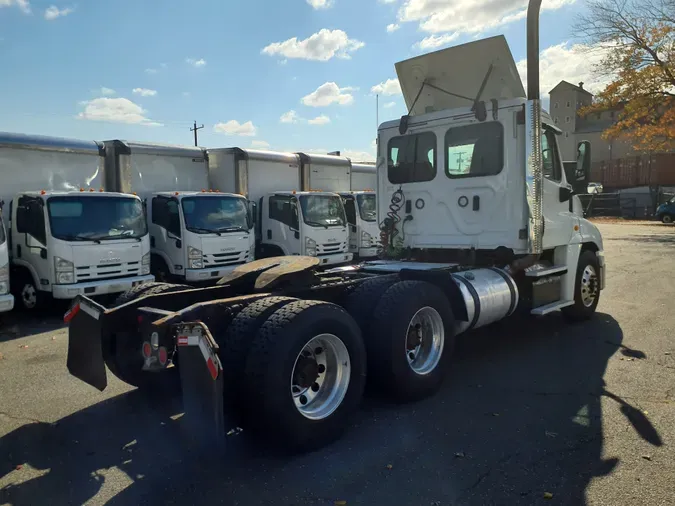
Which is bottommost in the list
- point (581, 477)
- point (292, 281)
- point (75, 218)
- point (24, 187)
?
point (581, 477)

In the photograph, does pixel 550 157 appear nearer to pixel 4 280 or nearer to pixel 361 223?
pixel 4 280

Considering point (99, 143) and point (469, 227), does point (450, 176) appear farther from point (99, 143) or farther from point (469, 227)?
point (99, 143)

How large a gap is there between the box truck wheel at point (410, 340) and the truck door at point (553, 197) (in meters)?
2.45


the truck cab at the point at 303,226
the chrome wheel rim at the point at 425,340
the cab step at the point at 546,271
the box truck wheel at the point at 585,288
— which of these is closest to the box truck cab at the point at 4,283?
the chrome wheel rim at the point at 425,340

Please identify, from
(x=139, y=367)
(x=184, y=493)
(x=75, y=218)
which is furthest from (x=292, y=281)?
(x=75, y=218)

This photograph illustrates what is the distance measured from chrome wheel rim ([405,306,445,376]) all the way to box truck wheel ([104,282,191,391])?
212cm

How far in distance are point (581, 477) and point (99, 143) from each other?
1104 cm

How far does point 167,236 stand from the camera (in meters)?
11.5

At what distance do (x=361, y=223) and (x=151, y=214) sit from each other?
20.8 ft

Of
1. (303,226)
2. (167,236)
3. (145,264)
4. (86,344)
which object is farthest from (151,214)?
(86,344)

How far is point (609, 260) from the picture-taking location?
612 inches

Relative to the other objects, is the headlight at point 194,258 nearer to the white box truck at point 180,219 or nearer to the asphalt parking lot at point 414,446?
the white box truck at point 180,219

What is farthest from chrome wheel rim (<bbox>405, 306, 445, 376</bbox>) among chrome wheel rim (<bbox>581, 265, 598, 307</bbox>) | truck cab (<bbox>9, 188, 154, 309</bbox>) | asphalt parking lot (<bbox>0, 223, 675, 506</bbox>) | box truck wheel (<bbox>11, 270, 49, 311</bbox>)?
box truck wheel (<bbox>11, 270, 49, 311</bbox>)

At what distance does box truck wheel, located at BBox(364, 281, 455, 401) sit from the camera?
180 inches
